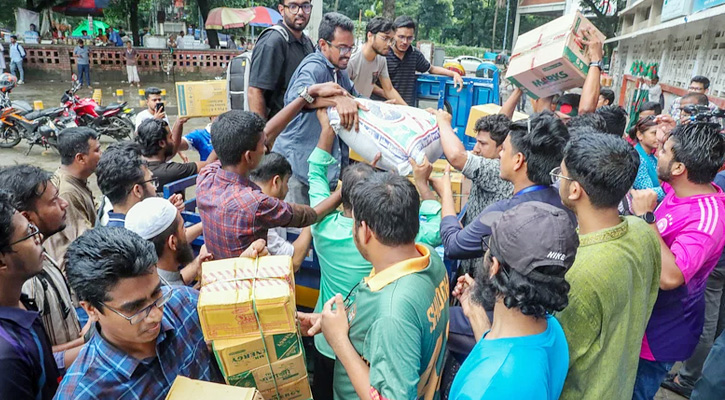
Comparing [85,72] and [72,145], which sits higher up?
[72,145]

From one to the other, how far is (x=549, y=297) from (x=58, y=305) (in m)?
1.83

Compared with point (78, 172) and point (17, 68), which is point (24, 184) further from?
point (17, 68)

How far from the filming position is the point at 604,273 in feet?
4.74

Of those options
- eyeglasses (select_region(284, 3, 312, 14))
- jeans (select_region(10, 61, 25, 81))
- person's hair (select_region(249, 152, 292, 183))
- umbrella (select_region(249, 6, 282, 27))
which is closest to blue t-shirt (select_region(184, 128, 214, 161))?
eyeglasses (select_region(284, 3, 312, 14))

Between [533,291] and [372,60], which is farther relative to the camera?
[372,60]

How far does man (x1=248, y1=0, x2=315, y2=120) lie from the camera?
3330 millimetres

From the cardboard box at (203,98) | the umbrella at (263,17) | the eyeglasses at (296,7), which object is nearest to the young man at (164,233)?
the eyeglasses at (296,7)

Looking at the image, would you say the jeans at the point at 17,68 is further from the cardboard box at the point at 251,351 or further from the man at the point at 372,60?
the cardboard box at the point at 251,351

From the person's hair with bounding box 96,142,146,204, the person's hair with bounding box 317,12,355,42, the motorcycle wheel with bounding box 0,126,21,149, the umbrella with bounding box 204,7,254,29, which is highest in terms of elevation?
the umbrella with bounding box 204,7,254,29

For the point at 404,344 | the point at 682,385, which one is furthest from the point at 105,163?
the point at 682,385

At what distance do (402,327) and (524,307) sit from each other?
0.34 m

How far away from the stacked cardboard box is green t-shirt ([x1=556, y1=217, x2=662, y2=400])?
0.87 m

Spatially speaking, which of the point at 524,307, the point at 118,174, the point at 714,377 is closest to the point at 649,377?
the point at 714,377

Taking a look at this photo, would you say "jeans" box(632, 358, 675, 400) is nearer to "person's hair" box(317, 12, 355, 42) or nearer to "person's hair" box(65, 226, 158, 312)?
"person's hair" box(65, 226, 158, 312)
